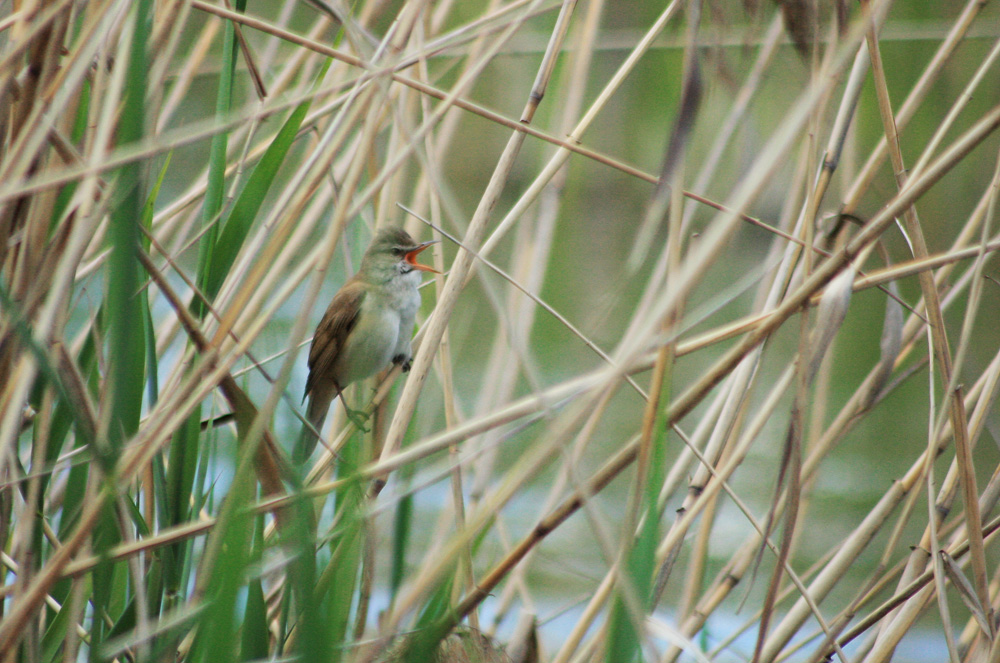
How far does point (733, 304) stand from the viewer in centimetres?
442

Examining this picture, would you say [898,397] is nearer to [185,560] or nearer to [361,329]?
[361,329]

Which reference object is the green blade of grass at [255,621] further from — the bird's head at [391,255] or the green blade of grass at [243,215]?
the bird's head at [391,255]

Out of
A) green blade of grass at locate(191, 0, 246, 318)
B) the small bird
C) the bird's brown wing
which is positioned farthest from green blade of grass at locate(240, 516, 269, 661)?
the bird's brown wing

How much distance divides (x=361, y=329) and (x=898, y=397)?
105 inches

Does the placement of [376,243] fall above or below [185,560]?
above

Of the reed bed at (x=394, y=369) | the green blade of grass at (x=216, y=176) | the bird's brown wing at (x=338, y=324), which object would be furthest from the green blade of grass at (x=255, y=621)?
the bird's brown wing at (x=338, y=324)

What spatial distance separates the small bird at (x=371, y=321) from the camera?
2180 millimetres

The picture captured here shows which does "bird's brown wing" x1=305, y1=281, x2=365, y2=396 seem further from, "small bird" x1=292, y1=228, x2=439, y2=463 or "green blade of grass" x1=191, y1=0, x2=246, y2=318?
"green blade of grass" x1=191, y1=0, x2=246, y2=318

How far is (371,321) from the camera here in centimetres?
223

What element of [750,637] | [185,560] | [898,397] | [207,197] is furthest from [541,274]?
[898,397]

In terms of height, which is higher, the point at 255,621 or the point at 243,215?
the point at 243,215

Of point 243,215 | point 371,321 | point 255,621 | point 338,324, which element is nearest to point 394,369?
point 371,321

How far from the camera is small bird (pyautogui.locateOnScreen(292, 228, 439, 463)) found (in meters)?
2.18

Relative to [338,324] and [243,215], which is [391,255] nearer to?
[338,324]
